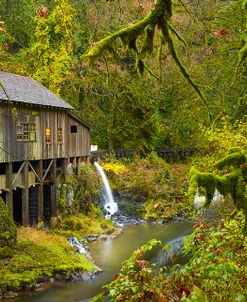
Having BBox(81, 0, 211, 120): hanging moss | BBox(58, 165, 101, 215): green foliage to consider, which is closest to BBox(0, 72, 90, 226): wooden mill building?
BBox(58, 165, 101, 215): green foliage

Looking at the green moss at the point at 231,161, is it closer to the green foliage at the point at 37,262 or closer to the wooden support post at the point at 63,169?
the green foliage at the point at 37,262

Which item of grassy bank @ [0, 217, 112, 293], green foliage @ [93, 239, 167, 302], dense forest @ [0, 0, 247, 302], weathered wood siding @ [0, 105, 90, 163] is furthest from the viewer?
weathered wood siding @ [0, 105, 90, 163]

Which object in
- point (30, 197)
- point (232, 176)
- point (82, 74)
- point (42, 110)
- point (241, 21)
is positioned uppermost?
point (82, 74)

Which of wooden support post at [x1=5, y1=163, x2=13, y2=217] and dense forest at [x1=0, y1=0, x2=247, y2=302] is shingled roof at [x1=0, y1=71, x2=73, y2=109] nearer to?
wooden support post at [x1=5, y1=163, x2=13, y2=217]

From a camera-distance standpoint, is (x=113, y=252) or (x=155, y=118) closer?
(x=113, y=252)

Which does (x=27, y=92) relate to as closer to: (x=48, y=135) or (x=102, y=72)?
(x=48, y=135)

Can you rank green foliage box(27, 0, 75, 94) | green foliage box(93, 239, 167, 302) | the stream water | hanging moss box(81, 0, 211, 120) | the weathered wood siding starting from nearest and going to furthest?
1. hanging moss box(81, 0, 211, 120)
2. green foliage box(93, 239, 167, 302)
3. the stream water
4. the weathered wood siding
5. green foliage box(27, 0, 75, 94)

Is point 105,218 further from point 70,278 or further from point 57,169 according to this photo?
point 70,278

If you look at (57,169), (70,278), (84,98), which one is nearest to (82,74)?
(84,98)

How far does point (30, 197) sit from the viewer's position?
25922mm

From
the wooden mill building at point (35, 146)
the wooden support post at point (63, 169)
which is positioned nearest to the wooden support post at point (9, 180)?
the wooden mill building at point (35, 146)

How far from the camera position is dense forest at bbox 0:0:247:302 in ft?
20.9

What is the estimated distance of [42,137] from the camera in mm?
24453

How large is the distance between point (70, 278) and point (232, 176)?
13.2m
